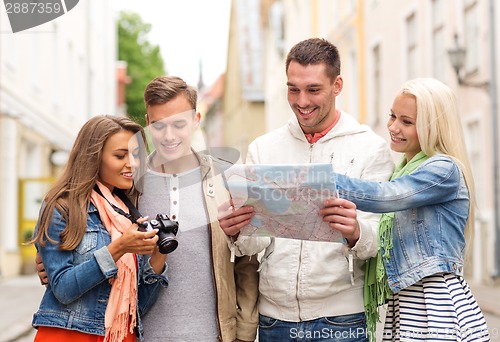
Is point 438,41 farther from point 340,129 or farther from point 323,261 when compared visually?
point 323,261

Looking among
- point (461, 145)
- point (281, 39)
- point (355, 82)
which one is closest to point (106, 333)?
point (461, 145)

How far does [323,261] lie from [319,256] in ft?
0.08

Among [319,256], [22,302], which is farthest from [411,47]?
[319,256]

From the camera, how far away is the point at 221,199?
354 centimetres

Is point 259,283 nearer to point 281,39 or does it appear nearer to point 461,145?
point 461,145

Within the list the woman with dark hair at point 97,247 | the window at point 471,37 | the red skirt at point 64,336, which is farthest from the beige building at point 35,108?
the red skirt at point 64,336

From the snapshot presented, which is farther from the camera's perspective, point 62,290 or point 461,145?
point 461,145

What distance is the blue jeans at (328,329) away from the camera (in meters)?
3.44

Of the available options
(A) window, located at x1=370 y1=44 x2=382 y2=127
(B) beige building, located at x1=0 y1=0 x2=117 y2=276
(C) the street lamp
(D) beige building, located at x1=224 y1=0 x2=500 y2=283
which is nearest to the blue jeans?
(C) the street lamp

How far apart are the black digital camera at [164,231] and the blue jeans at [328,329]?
68 centimetres

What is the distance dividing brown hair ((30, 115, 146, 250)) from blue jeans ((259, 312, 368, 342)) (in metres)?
0.93

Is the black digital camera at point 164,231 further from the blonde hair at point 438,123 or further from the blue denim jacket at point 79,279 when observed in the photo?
the blonde hair at point 438,123

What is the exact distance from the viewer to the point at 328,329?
136 inches

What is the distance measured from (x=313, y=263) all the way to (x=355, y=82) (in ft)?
73.0
